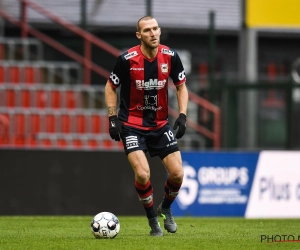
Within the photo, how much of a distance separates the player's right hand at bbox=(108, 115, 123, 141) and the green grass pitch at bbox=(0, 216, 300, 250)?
40.4 inches

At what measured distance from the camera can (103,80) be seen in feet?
56.0

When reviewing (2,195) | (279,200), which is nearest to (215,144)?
(279,200)

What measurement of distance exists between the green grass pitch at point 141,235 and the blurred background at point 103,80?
225 centimetres

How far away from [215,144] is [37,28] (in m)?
5.06

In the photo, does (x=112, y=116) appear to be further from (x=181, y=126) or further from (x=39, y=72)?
(x=39, y=72)

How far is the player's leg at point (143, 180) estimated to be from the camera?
28.8 ft

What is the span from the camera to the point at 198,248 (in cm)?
771

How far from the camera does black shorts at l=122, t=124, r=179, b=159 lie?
8.95 m

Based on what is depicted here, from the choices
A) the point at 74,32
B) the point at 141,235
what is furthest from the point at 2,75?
the point at 141,235

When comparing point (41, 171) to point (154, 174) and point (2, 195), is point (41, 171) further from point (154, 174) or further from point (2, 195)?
point (154, 174)

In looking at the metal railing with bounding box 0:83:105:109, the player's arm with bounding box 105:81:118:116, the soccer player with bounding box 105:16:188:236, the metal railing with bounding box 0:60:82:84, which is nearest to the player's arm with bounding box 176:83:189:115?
the soccer player with bounding box 105:16:188:236

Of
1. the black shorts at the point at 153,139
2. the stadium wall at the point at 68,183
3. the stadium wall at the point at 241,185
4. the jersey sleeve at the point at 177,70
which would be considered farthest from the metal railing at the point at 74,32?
the black shorts at the point at 153,139

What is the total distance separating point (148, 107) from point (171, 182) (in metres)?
0.83

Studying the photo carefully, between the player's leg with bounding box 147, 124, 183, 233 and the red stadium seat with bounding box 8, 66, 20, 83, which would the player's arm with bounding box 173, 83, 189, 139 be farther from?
the red stadium seat with bounding box 8, 66, 20, 83
